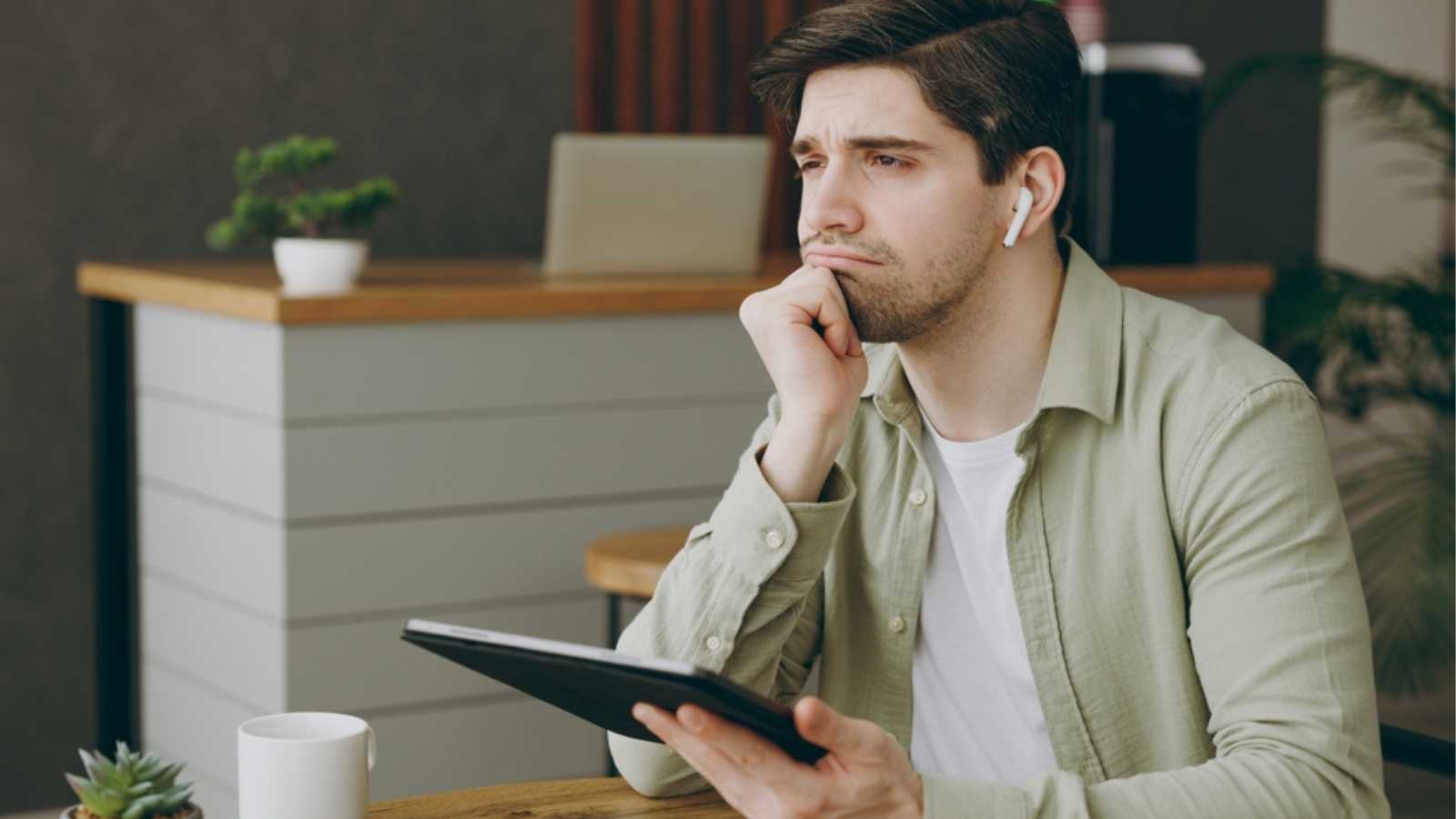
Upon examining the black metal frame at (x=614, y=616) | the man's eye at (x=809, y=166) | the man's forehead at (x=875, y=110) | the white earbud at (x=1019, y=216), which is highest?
the man's forehead at (x=875, y=110)

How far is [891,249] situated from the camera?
63.9 inches

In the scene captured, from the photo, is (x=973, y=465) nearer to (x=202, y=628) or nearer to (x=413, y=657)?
(x=413, y=657)

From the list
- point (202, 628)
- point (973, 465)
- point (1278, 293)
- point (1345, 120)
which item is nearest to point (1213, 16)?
point (1345, 120)

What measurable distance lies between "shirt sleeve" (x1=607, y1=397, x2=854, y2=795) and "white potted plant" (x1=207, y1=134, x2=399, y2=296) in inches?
56.0

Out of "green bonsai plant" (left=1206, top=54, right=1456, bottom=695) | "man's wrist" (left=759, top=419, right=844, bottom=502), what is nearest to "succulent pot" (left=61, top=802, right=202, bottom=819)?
"man's wrist" (left=759, top=419, right=844, bottom=502)

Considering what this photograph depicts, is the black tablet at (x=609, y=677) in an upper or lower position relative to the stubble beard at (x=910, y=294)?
lower

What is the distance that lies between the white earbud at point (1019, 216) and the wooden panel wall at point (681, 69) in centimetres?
262

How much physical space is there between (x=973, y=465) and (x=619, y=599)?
1.26m

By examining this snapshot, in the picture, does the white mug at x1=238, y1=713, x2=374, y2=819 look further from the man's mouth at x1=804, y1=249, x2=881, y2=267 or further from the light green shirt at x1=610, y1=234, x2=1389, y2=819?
the man's mouth at x1=804, y1=249, x2=881, y2=267

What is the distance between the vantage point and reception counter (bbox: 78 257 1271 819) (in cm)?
285

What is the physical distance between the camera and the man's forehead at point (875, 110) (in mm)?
1611

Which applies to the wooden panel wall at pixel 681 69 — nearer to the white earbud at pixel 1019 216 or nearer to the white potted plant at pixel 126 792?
the white earbud at pixel 1019 216

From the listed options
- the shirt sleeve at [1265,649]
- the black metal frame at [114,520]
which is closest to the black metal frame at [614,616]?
the black metal frame at [114,520]

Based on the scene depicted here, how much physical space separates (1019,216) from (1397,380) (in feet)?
11.4
